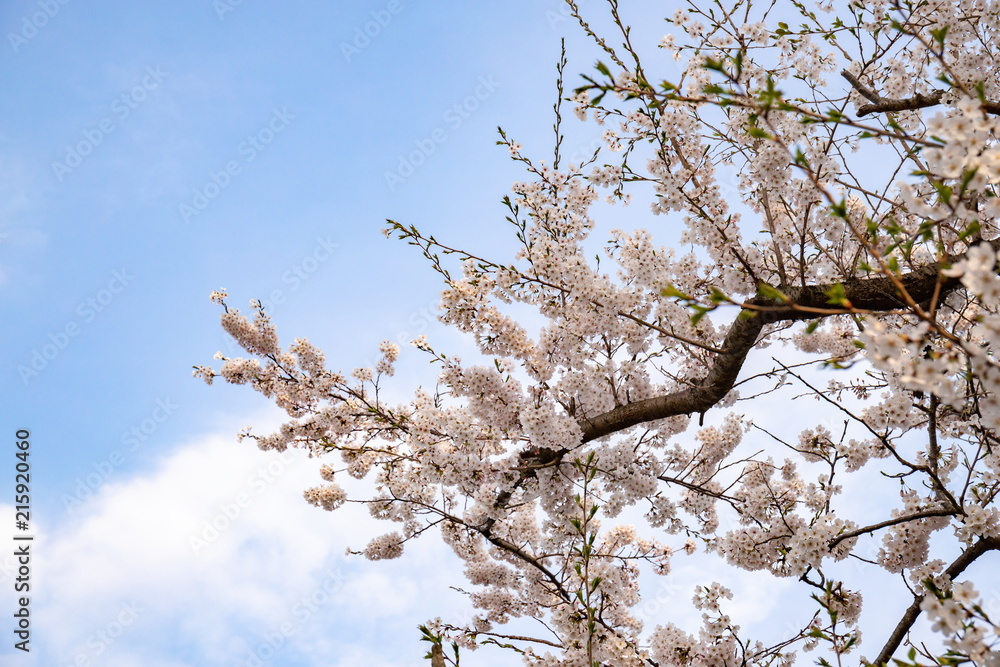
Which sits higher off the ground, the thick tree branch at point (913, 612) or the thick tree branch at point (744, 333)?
the thick tree branch at point (744, 333)

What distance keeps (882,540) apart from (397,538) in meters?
4.22

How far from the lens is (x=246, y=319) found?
690 cm

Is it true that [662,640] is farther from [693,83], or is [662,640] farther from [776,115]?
[693,83]

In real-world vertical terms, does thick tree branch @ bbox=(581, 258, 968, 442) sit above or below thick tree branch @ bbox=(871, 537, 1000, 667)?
above

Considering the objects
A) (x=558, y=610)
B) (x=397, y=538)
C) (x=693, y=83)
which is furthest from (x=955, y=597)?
(x=397, y=538)

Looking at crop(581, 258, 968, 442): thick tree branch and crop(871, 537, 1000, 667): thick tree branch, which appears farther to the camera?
crop(581, 258, 968, 442): thick tree branch

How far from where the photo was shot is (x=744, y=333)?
3885 mm

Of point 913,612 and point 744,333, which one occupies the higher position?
point 744,333

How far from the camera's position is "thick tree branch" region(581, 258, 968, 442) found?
382cm

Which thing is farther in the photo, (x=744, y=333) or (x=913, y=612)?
(x=744, y=333)

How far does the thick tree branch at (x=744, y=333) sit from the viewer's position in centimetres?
382

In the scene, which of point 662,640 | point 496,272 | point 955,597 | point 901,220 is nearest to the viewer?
point 955,597

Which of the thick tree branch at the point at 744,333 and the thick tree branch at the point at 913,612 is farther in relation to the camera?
the thick tree branch at the point at 744,333

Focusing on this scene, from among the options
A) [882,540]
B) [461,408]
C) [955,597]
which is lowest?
[955,597]
